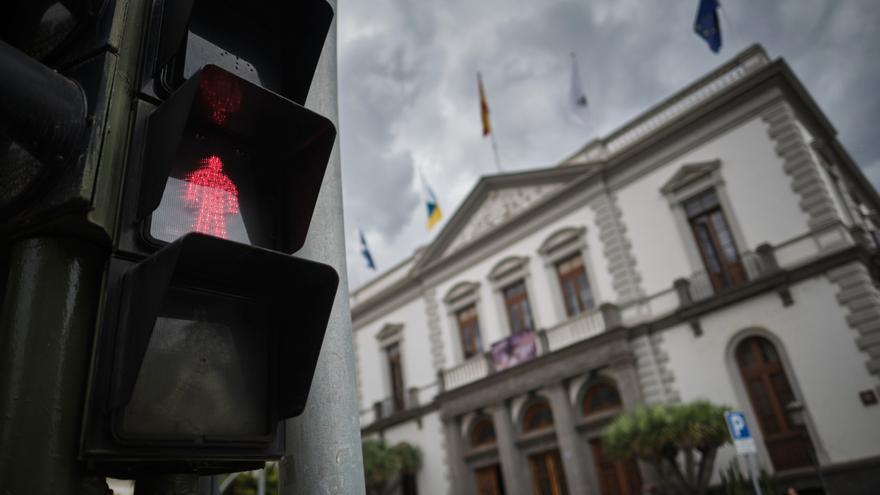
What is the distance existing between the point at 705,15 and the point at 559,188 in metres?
6.37

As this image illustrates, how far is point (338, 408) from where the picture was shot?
2.04 meters

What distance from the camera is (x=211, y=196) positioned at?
5.55 feet

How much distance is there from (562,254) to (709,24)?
7.61 m

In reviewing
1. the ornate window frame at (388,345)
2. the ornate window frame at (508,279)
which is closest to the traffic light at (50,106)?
the ornate window frame at (508,279)

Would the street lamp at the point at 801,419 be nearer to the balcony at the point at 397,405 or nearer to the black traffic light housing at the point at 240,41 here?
the balcony at the point at 397,405

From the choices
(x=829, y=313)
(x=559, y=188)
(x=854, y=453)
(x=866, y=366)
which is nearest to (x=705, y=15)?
(x=559, y=188)

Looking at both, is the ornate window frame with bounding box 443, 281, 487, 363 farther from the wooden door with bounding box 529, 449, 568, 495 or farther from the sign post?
the sign post

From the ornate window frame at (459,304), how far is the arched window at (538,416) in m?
2.78

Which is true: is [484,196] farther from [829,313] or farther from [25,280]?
[25,280]

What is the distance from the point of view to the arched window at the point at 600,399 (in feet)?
56.2

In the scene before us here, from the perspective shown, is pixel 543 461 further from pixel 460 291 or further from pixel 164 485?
pixel 164 485

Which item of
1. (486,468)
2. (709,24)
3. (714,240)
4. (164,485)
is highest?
(709,24)

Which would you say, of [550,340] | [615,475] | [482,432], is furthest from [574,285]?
[482,432]

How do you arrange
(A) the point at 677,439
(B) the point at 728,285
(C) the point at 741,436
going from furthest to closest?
(B) the point at 728,285
(A) the point at 677,439
(C) the point at 741,436
